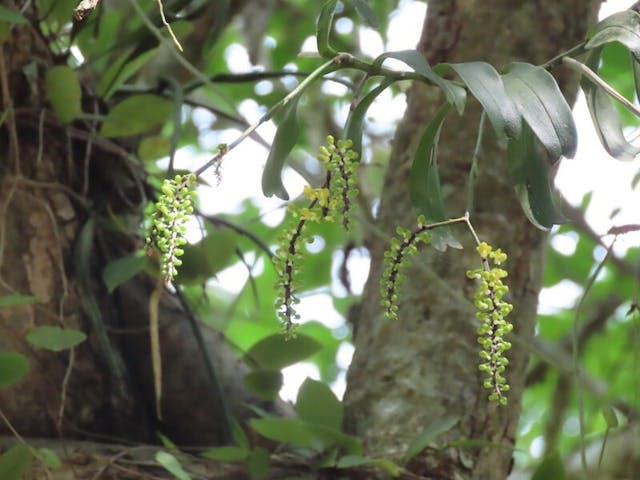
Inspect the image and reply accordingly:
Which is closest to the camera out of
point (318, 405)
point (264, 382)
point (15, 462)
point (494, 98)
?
point (494, 98)

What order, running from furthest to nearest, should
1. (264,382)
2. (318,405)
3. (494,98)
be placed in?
(264,382), (318,405), (494,98)

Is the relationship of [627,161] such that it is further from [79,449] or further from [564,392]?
[564,392]

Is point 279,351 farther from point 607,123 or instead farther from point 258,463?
point 607,123

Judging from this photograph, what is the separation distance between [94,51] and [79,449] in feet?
2.02

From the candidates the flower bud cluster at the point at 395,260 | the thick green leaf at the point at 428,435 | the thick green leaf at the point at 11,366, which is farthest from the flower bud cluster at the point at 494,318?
the thick green leaf at the point at 11,366

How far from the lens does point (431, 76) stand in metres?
0.71

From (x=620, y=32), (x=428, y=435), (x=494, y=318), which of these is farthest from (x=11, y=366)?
(x=620, y=32)

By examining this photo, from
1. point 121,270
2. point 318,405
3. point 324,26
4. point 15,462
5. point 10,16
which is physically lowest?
point 15,462

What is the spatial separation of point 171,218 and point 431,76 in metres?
0.20

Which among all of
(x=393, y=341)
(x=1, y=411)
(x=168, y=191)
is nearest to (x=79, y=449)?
(x=1, y=411)

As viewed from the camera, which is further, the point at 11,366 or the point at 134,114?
the point at 134,114

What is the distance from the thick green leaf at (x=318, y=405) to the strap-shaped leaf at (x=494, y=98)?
48 cm

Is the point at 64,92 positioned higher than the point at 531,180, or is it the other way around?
the point at 64,92

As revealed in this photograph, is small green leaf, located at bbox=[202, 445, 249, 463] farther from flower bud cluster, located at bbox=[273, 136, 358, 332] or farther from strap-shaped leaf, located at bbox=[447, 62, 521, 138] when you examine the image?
strap-shaped leaf, located at bbox=[447, 62, 521, 138]
